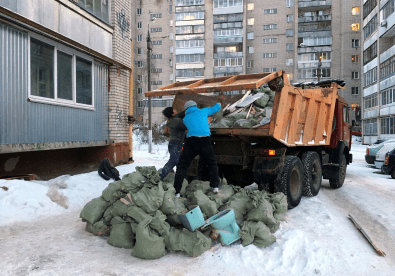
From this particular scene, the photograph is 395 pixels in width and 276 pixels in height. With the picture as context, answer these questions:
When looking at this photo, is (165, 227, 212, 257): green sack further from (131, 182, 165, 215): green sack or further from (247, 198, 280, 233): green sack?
(247, 198, 280, 233): green sack

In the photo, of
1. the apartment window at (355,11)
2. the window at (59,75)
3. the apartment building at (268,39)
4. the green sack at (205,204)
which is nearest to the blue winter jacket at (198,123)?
the green sack at (205,204)

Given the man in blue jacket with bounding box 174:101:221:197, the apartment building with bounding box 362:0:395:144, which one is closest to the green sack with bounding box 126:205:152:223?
the man in blue jacket with bounding box 174:101:221:197

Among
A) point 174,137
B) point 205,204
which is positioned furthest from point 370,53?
point 205,204

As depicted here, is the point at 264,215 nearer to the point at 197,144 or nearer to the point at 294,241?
the point at 294,241

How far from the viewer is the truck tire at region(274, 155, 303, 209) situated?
16.1ft

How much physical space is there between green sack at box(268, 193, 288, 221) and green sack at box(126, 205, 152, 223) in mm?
1877

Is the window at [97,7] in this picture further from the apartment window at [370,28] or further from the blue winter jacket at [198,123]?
the apartment window at [370,28]

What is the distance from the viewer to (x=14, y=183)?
502 cm

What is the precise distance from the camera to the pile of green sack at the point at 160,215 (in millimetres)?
3256

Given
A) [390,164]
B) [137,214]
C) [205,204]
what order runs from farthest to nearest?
[390,164]
[205,204]
[137,214]

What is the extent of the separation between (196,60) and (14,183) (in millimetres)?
37207

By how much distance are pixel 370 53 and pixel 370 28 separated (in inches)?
101

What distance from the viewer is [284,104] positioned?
4.91 metres

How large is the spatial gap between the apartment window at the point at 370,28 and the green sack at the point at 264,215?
104ft
